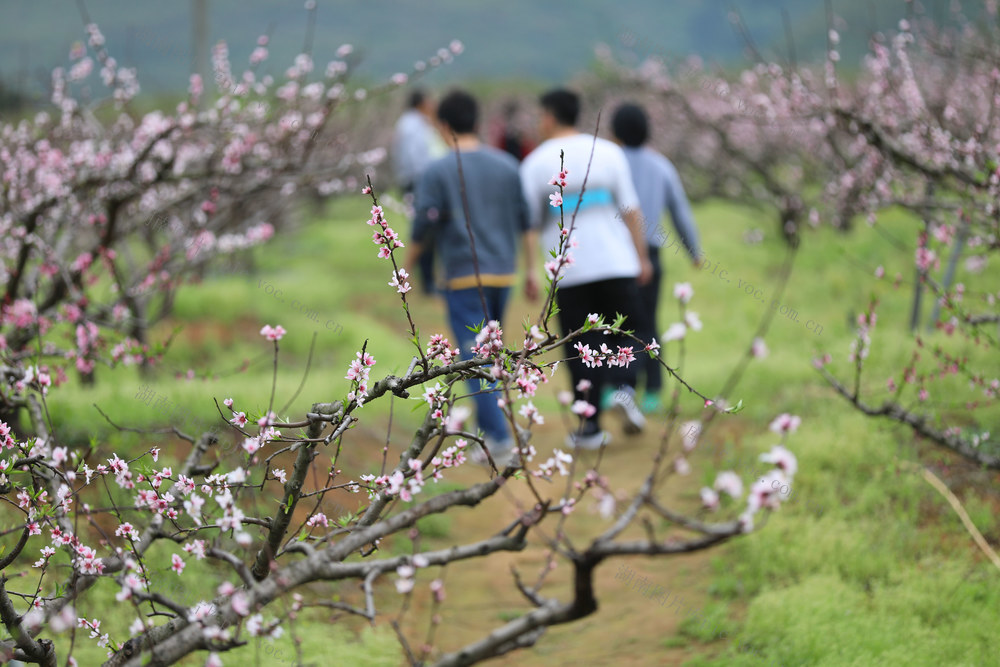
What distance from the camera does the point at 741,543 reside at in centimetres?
Result: 413

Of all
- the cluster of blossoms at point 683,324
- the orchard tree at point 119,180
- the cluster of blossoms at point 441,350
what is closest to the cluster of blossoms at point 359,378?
the cluster of blossoms at point 441,350

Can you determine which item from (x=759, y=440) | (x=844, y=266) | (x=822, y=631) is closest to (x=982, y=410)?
(x=759, y=440)

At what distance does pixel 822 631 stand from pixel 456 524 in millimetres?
2314

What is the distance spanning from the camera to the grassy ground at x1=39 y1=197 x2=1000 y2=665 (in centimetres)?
323

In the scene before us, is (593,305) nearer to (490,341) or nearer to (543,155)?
(543,155)

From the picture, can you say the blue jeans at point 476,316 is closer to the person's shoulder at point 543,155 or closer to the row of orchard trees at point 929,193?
the person's shoulder at point 543,155

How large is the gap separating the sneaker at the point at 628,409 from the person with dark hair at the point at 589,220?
0.94 ft

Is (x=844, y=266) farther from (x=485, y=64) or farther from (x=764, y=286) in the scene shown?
(x=485, y=64)

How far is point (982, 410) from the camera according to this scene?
501 cm

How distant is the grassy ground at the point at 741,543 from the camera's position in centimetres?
323

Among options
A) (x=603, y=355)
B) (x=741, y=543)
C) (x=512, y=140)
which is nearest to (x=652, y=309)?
(x=741, y=543)

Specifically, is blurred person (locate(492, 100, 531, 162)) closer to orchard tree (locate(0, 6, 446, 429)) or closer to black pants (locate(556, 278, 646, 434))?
orchard tree (locate(0, 6, 446, 429))

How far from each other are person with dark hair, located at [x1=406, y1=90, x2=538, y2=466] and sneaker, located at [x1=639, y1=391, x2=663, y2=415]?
137cm

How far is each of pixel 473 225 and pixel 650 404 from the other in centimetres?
213
